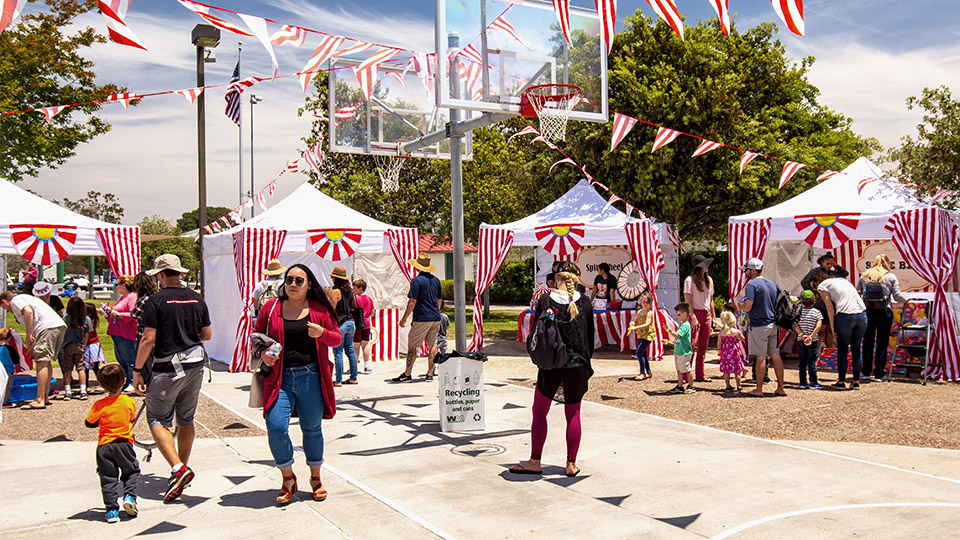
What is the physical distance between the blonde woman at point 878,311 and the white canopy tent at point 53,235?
34.4 ft

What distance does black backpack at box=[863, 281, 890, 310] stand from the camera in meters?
10.4

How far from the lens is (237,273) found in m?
12.5

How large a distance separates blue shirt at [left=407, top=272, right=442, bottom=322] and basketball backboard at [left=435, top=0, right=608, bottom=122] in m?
3.17

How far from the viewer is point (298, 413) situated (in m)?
5.05

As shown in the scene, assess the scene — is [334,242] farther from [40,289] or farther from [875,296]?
[875,296]

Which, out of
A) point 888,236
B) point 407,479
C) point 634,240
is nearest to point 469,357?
point 407,479

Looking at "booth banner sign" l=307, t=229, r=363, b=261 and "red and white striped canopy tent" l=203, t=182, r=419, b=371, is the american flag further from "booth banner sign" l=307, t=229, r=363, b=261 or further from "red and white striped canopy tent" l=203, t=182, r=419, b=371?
"booth banner sign" l=307, t=229, r=363, b=261

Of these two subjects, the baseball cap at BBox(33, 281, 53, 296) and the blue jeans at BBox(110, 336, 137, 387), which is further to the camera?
the baseball cap at BBox(33, 281, 53, 296)

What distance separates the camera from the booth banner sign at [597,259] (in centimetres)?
1778

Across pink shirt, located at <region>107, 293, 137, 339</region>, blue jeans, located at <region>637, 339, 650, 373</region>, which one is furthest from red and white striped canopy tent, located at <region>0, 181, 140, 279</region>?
blue jeans, located at <region>637, 339, 650, 373</region>

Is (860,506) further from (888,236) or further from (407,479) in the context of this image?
(888,236)

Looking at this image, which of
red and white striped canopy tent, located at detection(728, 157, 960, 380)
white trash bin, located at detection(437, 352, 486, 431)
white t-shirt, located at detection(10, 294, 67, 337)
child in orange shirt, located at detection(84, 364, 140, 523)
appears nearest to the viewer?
child in orange shirt, located at detection(84, 364, 140, 523)

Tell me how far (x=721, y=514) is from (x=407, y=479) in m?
2.25

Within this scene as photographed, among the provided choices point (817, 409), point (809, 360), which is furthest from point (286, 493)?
point (809, 360)
